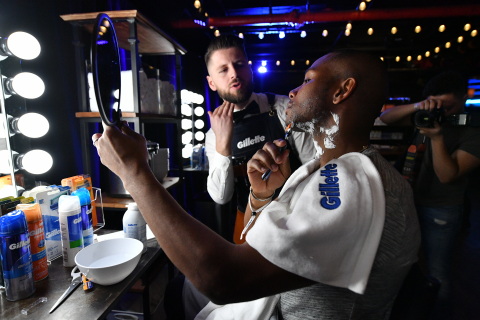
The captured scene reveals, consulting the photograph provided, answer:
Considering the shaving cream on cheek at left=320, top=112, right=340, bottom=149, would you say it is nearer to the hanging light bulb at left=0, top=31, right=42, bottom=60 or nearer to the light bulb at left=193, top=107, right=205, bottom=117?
the hanging light bulb at left=0, top=31, right=42, bottom=60

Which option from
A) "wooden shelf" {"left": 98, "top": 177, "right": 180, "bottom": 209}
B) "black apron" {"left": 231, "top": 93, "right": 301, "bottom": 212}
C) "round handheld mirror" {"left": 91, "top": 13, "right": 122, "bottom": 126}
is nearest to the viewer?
"round handheld mirror" {"left": 91, "top": 13, "right": 122, "bottom": 126}

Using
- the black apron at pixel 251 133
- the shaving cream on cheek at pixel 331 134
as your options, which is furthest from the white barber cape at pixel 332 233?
the black apron at pixel 251 133

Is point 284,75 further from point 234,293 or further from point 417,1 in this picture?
point 234,293

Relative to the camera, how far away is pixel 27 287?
0.91m

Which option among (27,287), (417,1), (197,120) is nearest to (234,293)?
(27,287)

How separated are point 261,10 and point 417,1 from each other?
9.19ft

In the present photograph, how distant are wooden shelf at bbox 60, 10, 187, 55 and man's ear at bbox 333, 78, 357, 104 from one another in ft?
4.47

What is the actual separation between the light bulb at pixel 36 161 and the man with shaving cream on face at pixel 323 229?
1108mm

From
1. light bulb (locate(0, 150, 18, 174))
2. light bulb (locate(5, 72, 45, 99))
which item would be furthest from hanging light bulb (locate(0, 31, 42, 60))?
light bulb (locate(0, 150, 18, 174))

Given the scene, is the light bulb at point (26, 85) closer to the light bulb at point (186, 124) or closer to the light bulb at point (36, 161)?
the light bulb at point (36, 161)

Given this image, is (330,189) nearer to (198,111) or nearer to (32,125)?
(32,125)

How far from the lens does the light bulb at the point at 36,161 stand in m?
1.49

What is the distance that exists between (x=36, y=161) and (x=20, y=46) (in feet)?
2.17

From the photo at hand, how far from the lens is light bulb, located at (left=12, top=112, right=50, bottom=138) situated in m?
1.46
